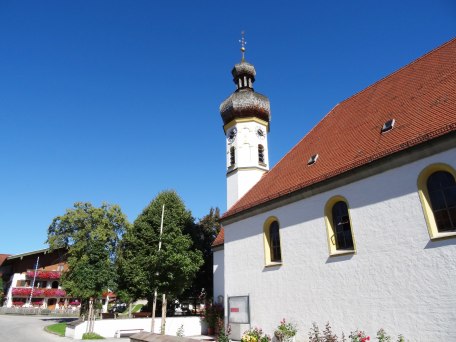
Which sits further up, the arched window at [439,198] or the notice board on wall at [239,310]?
the arched window at [439,198]

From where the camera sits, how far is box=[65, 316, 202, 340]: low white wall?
19763 mm

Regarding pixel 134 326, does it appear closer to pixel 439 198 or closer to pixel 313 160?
pixel 313 160

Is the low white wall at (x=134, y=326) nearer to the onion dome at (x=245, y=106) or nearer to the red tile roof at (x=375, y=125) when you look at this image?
the red tile roof at (x=375, y=125)

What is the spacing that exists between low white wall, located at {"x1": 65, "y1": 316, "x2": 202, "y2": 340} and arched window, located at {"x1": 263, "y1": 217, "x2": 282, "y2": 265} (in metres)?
10.3

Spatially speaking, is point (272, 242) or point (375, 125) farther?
point (272, 242)

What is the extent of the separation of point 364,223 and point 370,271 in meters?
1.55

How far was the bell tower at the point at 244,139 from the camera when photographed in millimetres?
23578

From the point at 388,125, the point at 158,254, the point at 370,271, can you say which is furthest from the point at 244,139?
the point at 370,271

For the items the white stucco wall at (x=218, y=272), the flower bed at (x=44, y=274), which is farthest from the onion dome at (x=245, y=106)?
the flower bed at (x=44, y=274)

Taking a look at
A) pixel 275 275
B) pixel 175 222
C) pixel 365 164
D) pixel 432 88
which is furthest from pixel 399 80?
pixel 175 222

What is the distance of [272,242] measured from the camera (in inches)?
613

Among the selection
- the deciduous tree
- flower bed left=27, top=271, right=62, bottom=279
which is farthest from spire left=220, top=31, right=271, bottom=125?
flower bed left=27, top=271, right=62, bottom=279

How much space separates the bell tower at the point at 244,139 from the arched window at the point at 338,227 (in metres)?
10.5

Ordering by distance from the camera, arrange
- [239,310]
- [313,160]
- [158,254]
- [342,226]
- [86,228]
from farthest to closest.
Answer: [86,228] → [158,254] → [239,310] → [313,160] → [342,226]
